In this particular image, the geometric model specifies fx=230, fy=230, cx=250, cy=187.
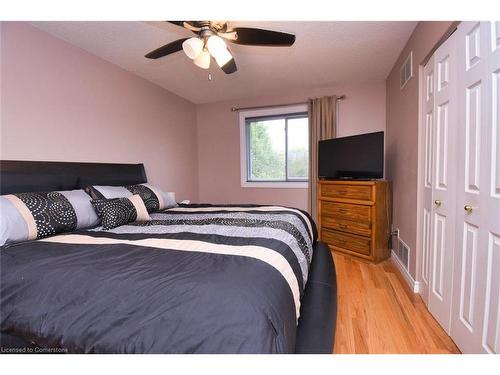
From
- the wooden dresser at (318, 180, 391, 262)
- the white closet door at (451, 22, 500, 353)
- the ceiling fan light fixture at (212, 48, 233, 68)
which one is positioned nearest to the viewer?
the white closet door at (451, 22, 500, 353)

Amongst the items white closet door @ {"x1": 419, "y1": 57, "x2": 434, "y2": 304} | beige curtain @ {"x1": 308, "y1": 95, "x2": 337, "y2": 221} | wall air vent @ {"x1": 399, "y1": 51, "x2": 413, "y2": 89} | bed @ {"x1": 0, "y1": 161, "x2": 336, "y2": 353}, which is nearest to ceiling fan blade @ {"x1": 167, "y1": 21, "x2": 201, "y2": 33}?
bed @ {"x1": 0, "y1": 161, "x2": 336, "y2": 353}

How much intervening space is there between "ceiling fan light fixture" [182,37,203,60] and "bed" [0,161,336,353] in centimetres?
130

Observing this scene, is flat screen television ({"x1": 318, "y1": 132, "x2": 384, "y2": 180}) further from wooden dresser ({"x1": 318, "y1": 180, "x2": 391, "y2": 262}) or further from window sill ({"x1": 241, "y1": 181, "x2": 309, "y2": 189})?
window sill ({"x1": 241, "y1": 181, "x2": 309, "y2": 189})

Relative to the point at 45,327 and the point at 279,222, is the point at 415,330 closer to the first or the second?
the point at 279,222

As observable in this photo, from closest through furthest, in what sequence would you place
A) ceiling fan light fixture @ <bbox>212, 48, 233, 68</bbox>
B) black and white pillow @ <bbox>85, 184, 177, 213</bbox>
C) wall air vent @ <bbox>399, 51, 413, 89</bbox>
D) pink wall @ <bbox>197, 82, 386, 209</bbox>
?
ceiling fan light fixture @ <bbox>212, 48, 233, 68</bbox>
black and white pillow @ <bbox>85, 184, 177, 213</bbox>
wall air vent @ <bbox>399, 51, 413, 89</bbox>
pink wall @ <bbox>197, 82, 386, 209</bbox>

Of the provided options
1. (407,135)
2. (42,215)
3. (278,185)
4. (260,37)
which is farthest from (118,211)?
(407,135)

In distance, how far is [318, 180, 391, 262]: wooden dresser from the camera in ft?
8.75

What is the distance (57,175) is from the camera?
2.05m

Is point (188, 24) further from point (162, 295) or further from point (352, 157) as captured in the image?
point (352, 157)

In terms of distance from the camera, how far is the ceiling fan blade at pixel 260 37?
5.30 feet

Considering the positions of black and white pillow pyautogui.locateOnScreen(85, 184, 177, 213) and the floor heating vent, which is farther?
the floor heating vent

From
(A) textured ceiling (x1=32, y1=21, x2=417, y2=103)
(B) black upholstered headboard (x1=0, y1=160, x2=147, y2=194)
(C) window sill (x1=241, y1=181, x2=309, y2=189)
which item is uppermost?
(A) textured ceiling (x1=32, y1=21, x2=417, y2=103)

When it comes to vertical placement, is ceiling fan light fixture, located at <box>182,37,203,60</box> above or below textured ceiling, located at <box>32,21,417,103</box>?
below
